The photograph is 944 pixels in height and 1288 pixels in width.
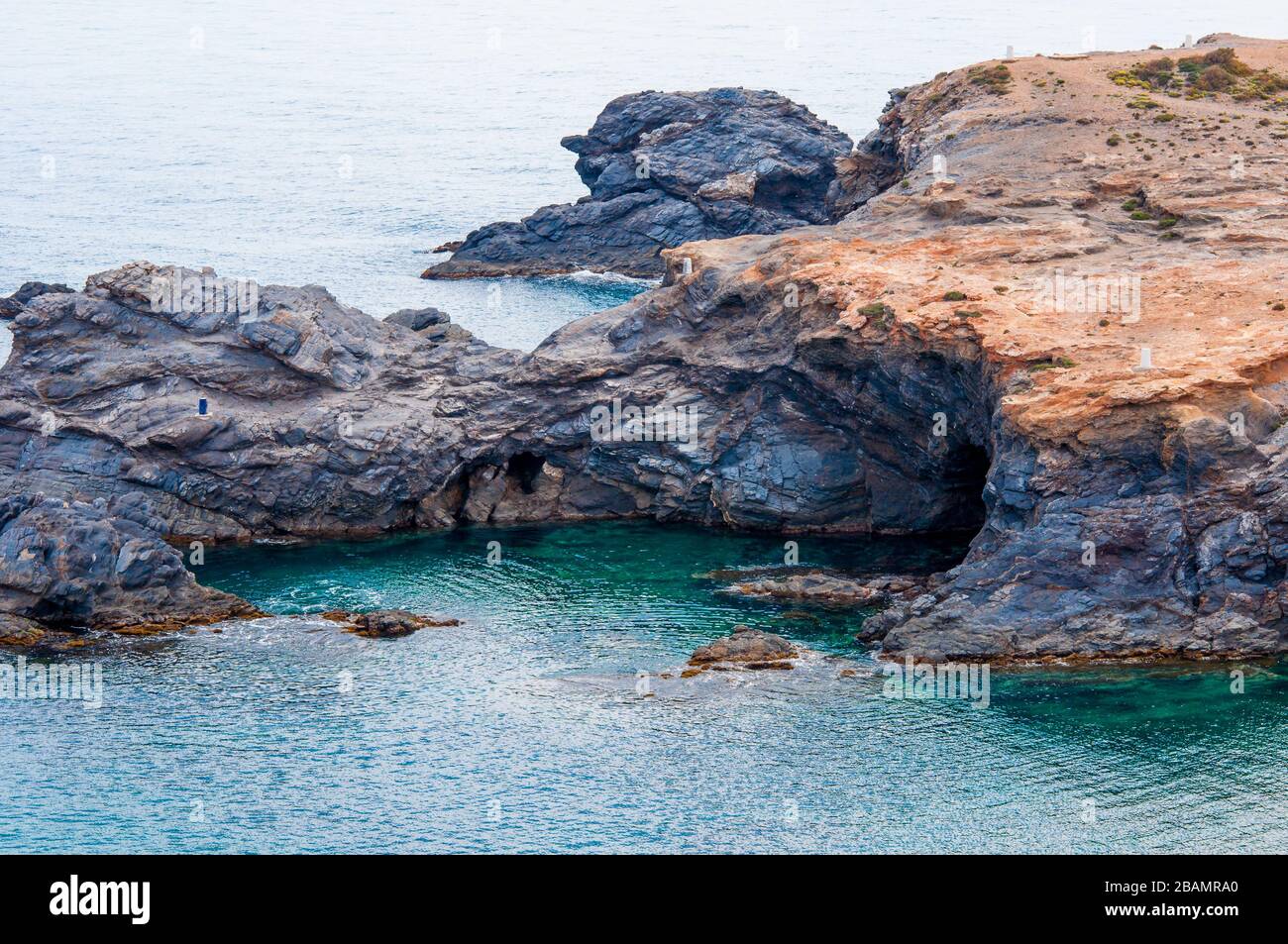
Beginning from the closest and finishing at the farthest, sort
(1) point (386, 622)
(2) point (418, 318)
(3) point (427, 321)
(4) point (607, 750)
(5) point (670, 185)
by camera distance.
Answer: (4) point (607, 750)
(1) point (386, 622)
(2) point (418, 318)
(3) point (427, 321)
(5) point (670, 185)

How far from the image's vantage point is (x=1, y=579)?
78.5 metres

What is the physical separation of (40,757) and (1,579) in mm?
13795

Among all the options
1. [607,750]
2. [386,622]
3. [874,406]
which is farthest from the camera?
[874,406]

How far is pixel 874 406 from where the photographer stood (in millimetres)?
88250

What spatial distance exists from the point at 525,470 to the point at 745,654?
89.7ft

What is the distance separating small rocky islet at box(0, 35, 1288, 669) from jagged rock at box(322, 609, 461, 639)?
158 mm

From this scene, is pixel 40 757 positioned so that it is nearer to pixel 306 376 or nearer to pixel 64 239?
pixel 306 376

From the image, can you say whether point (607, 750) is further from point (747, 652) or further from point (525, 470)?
point (525, 470)

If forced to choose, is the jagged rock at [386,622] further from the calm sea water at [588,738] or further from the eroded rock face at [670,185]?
the eroded rock face at [670,185]

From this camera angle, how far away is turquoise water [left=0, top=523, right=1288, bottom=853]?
61.4 m

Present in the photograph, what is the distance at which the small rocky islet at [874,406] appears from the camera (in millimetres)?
74000
